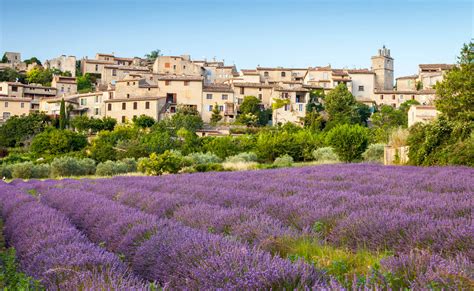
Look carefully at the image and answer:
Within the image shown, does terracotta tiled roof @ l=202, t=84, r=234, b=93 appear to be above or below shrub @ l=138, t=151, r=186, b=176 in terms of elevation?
above

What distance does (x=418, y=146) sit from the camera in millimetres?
17750

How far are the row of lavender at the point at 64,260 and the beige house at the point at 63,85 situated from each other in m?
79.0

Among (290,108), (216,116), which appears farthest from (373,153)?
(290,108)

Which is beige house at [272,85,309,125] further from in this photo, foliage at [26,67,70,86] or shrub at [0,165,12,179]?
foliage at [26,67,70,86]

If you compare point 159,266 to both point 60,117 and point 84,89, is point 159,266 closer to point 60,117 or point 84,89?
point 60,117

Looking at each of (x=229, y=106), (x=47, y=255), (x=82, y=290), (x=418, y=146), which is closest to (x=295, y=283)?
(x=82, y=290)

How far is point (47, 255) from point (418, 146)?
51.1 feet

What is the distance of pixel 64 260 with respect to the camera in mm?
3988

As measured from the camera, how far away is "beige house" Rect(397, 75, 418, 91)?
80.9 metres

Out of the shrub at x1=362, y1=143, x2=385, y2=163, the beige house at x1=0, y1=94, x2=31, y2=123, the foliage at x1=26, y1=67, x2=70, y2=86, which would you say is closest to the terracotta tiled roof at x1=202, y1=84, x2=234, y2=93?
the beige house at x1=0, y1=94, x2=31, y2=123

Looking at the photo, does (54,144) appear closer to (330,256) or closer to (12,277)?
(12,277)

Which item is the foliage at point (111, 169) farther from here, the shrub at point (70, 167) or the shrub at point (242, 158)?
the shrub at point (242, 158)

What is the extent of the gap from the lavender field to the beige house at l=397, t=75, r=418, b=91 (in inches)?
3030

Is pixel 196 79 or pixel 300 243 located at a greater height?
pixel 196 79
